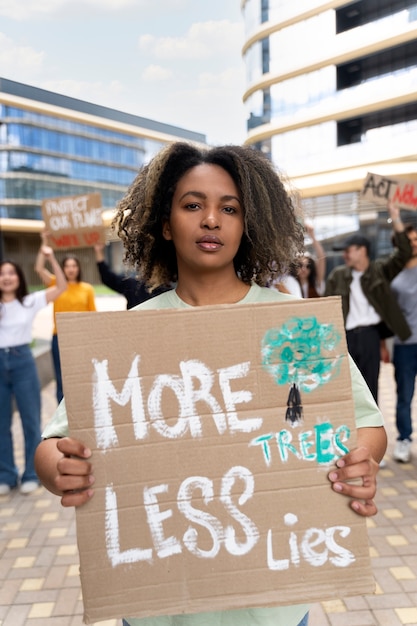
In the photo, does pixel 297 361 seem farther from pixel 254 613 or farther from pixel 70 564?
pixel 70 564

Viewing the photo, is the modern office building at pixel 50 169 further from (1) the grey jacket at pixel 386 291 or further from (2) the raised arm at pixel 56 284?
(1) the grey jacket at pixel 386 291

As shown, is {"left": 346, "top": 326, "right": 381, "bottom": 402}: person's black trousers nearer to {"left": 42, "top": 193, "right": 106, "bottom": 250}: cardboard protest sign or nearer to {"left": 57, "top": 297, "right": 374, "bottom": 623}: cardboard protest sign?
{"left": 42, "top": 193, "right": 106, "bottom": 250}: cardboard protest sign

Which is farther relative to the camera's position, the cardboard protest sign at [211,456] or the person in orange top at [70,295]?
the person in orange top at [70,295]

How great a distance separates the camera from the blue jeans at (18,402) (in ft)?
12.1

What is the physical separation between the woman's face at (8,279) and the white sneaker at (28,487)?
1.41m

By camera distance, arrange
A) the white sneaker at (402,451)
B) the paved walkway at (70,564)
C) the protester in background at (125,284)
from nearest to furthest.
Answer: the paved walkway at (70,564) < the protester in background at (125,284) < the white sneaker at (402,451)

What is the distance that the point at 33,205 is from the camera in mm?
40750

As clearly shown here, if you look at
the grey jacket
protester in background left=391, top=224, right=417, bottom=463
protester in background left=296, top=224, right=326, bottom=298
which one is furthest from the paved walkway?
protester in background left=296, top=224, right=326, bottom=298

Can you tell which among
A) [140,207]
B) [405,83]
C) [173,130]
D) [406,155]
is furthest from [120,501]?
[405,83]

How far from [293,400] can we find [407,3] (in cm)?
2013

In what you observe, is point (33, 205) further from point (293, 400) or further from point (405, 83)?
point (293, 400)

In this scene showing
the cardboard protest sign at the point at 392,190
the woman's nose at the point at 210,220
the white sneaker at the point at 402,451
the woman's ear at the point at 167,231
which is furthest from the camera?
the cardboard protest sign at the point at 392,190

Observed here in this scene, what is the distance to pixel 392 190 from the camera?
15.0 ft

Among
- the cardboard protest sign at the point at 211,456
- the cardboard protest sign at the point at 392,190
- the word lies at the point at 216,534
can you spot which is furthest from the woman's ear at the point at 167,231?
the cardboard protest sign at the point at 392,190
